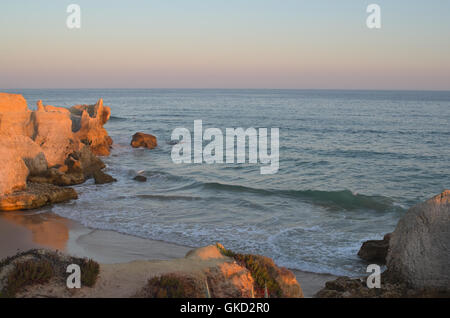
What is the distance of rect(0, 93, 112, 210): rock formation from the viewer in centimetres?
1688

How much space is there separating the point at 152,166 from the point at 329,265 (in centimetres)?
1874

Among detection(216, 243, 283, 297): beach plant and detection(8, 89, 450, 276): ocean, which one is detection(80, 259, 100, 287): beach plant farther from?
detection(8, 89, 450, 276): ocean

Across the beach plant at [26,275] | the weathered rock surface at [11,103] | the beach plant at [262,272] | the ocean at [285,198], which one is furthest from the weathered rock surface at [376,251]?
the weathered rock surface at [11,103]

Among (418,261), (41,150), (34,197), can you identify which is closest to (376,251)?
(418,261)

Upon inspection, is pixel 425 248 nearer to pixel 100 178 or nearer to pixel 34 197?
pixel 34 197

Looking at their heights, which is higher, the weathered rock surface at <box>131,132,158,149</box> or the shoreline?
the weathered rock surface at <box>131,132,158,149</box>

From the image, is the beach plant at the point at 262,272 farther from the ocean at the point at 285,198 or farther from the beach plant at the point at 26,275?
the ocean at the point at 285,198

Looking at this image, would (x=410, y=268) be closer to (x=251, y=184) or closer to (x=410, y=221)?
(x=410, y=221)

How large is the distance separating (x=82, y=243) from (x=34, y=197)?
5.10 m

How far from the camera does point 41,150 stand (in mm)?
20297

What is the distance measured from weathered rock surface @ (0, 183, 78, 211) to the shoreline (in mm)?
737

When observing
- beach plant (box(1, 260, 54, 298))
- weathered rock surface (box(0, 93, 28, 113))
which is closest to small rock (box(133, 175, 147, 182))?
weathered rock surface (box(0, 93, 28, 113))

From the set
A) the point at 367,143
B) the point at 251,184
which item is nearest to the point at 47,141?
the point at 251,184
